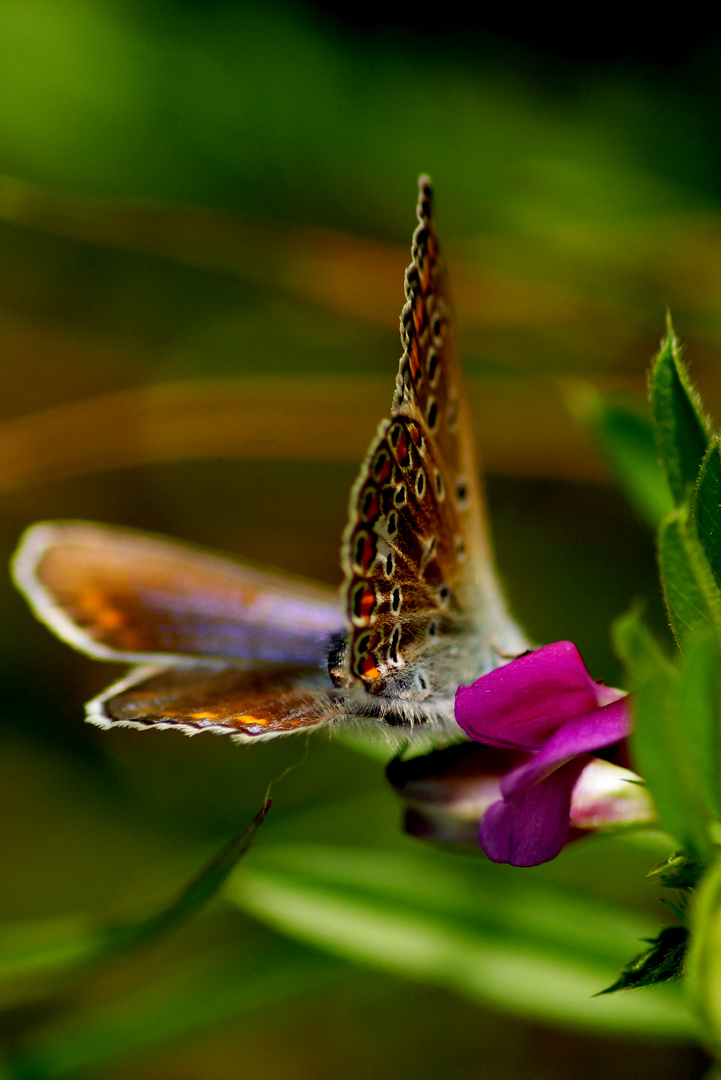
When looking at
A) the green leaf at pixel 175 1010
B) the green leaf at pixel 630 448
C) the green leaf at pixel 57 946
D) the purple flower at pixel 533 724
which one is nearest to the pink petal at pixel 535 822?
the purple flower at pixel 533 724

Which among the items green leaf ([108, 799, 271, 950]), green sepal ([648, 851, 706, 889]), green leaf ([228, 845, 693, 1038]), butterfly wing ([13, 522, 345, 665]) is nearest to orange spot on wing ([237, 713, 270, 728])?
green leaf ([108, 799, 271, 950])

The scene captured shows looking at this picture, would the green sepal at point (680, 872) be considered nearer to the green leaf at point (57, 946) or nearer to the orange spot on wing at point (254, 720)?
the orange spot on wing at point (254, 720)

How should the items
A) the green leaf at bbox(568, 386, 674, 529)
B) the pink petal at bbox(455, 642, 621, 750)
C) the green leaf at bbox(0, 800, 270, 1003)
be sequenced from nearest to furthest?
the pink petal at bbox(455, 642, 621, 750)
the green leaf at bbox(0, 800, 270, 1003)
the green leaf at bbox(568, 386, 674, 529)

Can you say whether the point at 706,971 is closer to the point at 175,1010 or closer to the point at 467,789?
the point at 467,789

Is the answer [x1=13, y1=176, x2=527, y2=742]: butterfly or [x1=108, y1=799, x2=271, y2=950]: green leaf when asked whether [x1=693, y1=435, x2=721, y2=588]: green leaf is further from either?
[x1=108, y1=799, x2=271, y2=950]: green leaf

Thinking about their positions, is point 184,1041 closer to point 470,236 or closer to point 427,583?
point 427,583
